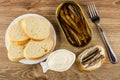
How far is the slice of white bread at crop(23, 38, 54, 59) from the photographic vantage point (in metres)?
1.05

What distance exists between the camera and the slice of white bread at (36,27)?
1.05 m

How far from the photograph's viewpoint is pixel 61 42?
1.10 meters

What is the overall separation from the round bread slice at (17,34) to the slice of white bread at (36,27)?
0.06ft

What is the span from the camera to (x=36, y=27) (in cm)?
107

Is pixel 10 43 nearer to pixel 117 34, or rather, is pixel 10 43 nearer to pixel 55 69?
pixel 55 69

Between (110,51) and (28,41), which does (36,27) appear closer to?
(28,41)

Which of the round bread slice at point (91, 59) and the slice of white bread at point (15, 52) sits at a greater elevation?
the slice of white bread at point (15, 52)

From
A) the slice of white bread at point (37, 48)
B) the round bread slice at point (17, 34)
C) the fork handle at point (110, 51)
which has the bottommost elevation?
the fork handle at point (110, 51)

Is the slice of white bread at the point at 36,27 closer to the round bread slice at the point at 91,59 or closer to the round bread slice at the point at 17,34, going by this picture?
the round bread slice at the point at 17,34

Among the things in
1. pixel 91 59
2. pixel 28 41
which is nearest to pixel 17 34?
pixel 28 41

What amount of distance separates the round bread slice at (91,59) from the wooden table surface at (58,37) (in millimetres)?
28

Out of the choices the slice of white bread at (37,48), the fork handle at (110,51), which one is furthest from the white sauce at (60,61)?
the fork handle at (110,51)

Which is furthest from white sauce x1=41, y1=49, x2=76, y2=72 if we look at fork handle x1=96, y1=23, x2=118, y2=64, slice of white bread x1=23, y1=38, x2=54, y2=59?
fork handle x1=96, y1=23, x2=118, y2=64

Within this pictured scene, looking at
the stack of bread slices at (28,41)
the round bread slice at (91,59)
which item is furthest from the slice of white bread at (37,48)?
the round bread slice at (91,59)
